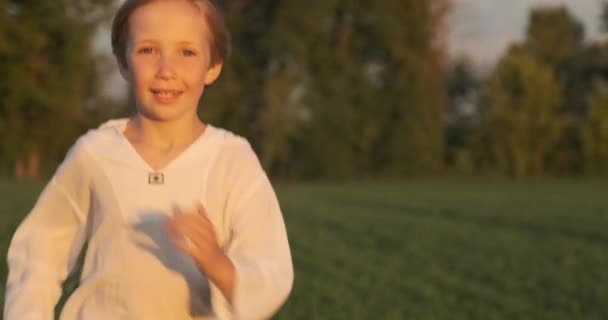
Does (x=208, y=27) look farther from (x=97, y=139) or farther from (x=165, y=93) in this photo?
(x=97, y=139)

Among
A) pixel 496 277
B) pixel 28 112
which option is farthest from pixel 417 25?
pixel 496 277

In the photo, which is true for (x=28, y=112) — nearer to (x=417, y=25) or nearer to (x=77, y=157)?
(x=417, y=25)

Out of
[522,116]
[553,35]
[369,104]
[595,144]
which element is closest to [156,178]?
[369,104]

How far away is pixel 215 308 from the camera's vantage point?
2.33m

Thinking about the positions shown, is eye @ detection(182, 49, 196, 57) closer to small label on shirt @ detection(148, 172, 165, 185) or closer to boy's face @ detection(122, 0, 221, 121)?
boy's face @ detection(122, 0, 221, 121)

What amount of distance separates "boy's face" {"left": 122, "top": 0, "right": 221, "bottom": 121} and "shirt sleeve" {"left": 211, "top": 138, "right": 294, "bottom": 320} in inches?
7.3

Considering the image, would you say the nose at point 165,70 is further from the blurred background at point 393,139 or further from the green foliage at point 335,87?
the green foliage at point 335,87

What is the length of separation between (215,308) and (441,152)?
60896 mm

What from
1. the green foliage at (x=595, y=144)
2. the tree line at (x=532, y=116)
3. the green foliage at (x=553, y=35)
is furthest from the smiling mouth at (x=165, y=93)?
the green foliage at (x=553, y=35)

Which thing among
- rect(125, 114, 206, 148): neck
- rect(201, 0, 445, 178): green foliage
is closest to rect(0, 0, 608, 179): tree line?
rect(201, 0, 445, 178): green foliage

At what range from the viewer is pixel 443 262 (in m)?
12.5

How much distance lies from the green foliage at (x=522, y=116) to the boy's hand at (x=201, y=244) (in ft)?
216

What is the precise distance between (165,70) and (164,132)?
0.54 feet

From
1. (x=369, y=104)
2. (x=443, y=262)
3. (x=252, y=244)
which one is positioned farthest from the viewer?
(x=369, y=104)
